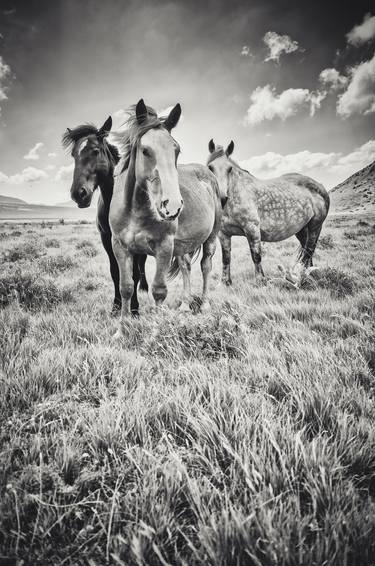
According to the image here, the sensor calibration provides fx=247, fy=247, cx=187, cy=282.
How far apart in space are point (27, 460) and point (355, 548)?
1276 mm

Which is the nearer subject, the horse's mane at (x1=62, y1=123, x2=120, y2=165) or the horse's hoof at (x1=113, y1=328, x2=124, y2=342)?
the horse's hoof at (x1=113, y1=328, x2=124, y2=342)

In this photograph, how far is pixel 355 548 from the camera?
0.76m

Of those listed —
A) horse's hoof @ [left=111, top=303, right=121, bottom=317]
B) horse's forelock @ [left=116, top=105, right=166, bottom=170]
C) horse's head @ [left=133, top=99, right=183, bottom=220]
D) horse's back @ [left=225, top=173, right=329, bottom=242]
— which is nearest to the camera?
horse's head @ [left=133, top=99, right=183, bottom=220]

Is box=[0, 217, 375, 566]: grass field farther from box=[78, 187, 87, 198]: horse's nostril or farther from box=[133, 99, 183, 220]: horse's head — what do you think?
box=[78, 187, 87, 198]: horse's nostril

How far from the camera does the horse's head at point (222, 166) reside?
5832 millimetres

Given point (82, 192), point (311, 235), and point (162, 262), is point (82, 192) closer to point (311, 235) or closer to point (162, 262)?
point (162, 262)

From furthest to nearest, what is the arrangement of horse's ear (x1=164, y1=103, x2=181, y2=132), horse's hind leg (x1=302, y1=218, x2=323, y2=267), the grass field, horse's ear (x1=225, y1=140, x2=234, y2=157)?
horse's hind leg (x1=302, y1=218, x2=323, y2=267)
horse's ear (x1=225, y1=140, x2=234, y2=157)
horse's ear (x1=164, y1=103, x2=181, y2=132)
the grass field

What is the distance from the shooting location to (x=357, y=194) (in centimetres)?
7719

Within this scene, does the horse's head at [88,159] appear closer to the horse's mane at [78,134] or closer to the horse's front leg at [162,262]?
the horse's mane at [78,134]

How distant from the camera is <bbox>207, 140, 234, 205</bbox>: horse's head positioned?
5.83 m

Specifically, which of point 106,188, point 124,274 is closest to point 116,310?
point 124,274

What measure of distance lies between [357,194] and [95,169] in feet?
311

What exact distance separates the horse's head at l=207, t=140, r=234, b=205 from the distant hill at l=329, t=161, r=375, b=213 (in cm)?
6763

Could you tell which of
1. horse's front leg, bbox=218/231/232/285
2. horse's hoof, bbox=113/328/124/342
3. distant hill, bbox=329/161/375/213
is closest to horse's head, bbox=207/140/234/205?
horse's front leg, bbox=218/231/232/285
